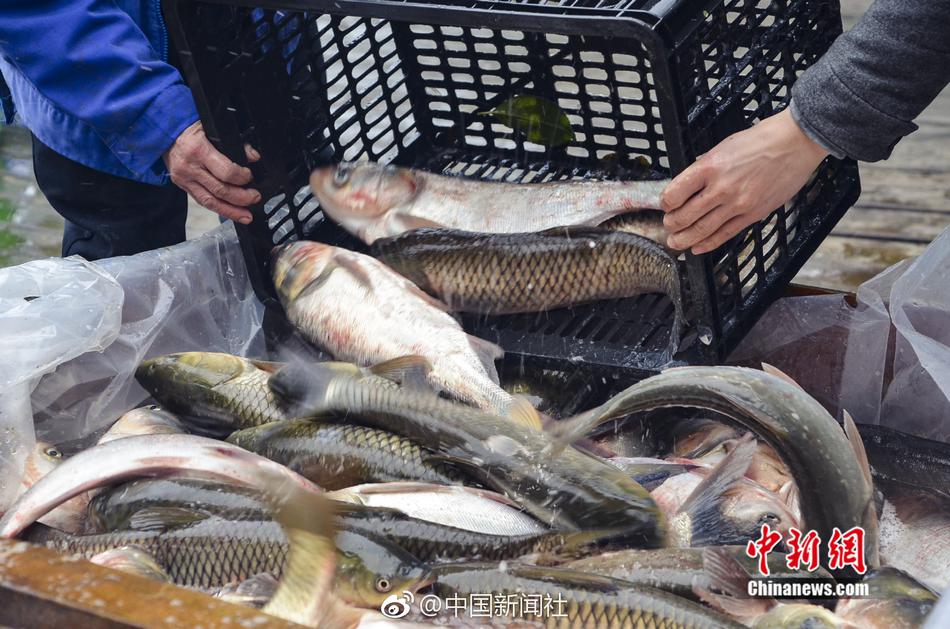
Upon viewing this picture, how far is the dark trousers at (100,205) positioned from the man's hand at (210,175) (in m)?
0.56

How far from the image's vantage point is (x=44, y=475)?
2.02m

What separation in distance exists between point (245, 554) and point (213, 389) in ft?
1.87

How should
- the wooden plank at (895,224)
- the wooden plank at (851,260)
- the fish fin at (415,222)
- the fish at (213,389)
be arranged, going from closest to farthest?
the fish at (213,389) → the fish fin at (415,222) → the wooden plank at (851,260) → the wooden plank at (895,224)

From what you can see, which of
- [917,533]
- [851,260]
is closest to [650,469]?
[917,533]

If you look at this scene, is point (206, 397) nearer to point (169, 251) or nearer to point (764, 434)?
point (169, 251)

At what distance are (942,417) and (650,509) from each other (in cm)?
93

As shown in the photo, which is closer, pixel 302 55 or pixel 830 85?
pixel 830 85

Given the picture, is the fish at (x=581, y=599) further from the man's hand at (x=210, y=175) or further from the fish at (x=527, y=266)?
the man's hand at (x=210, y=175)

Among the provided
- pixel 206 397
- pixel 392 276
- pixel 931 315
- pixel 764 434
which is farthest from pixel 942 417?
pixel 206 397

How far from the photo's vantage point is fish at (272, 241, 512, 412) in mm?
2109

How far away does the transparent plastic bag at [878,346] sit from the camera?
215 cm

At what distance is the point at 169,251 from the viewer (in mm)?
2629

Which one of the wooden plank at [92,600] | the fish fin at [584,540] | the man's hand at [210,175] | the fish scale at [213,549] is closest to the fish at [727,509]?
the fish fin at [584,540]

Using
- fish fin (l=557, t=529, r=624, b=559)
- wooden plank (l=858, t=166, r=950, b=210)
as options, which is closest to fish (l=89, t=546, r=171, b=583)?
fish fin (l=557, t=529, r=624, b=559)
